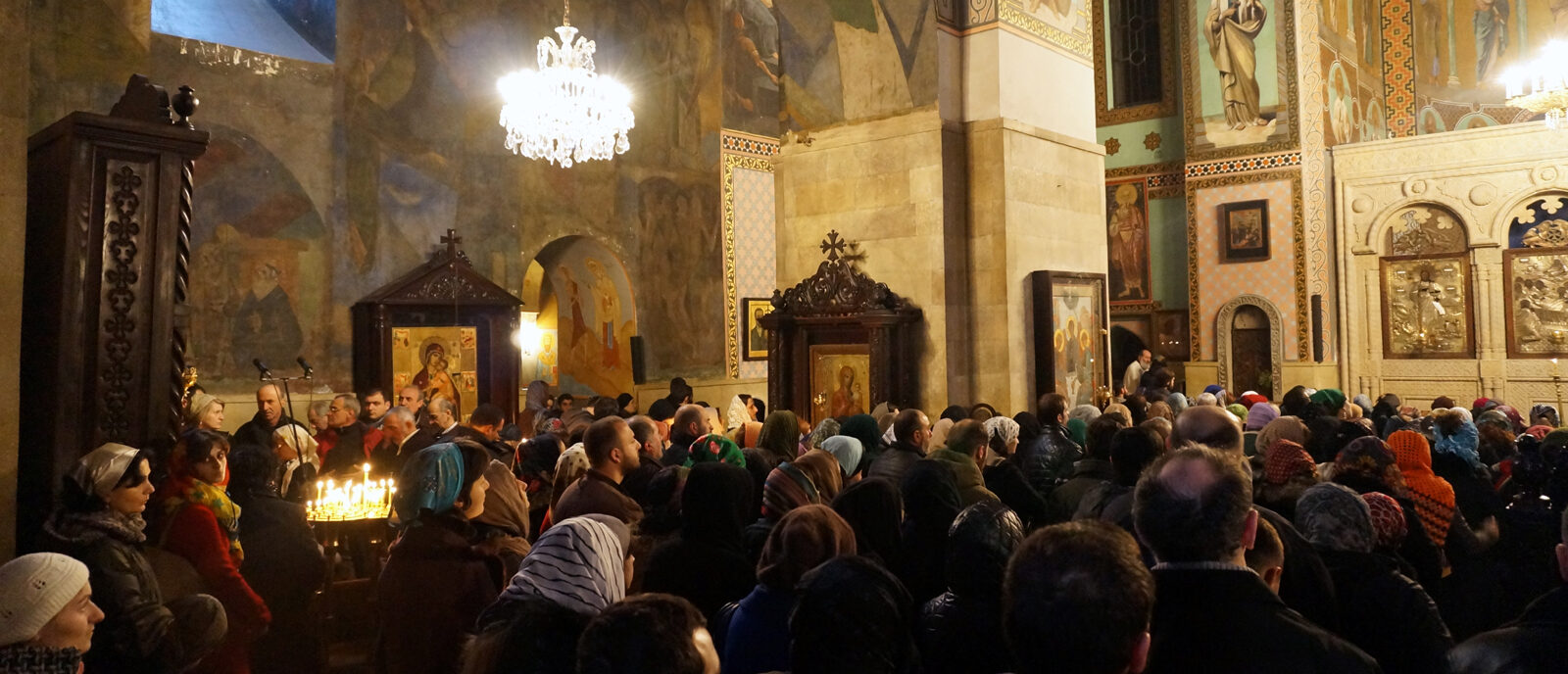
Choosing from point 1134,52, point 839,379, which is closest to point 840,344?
point 839,379

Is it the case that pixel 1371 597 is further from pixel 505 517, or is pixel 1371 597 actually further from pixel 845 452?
pixel 505 517

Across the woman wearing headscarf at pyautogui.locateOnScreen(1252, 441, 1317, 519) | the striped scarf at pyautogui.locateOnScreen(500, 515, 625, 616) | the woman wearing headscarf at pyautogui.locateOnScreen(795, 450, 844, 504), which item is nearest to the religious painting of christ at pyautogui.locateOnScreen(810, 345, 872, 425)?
the woman wearing headscarf at pyautogui.locateOnScreen(795, 450, 844, 504)

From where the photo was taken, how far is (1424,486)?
4117 mm

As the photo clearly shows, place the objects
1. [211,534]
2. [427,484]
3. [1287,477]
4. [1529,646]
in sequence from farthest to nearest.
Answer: [1287,477] → [211,534] → [427,484] → [1529,646]

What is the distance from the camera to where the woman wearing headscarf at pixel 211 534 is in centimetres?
366

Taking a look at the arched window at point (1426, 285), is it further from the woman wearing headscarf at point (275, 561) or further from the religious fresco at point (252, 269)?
the woman wearing headscarf at point (275, 561)

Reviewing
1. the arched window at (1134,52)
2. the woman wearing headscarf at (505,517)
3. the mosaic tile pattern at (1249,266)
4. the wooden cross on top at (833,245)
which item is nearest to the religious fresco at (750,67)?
the wooden cross on top at (833,245)

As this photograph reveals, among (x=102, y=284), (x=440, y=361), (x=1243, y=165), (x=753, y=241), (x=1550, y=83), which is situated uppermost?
(x=1550, y=83)

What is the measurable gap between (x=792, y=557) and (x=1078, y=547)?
1037mm

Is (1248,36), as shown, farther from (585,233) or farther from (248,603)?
(248,603)

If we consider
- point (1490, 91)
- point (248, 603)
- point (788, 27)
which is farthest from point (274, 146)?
point (1490, 91)

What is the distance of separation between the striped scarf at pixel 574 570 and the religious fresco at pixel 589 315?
1432cm

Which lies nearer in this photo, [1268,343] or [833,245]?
[833,245]

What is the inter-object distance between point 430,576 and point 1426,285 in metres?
19.3
